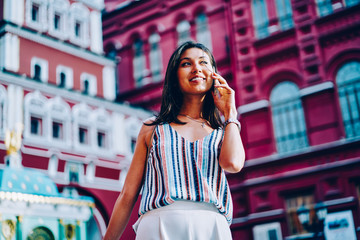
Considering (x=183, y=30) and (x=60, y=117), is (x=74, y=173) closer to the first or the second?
(x=60, y=117)

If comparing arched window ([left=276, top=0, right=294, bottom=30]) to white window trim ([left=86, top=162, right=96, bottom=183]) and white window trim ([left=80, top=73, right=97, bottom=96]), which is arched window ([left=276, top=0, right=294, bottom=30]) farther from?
white window trim ([left=86, top=162, right=96, bottom=183])

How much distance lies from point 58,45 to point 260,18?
4429 millimetres

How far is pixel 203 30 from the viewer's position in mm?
10742

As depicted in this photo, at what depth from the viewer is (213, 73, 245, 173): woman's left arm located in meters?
1.38

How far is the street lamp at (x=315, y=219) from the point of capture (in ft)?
26.7

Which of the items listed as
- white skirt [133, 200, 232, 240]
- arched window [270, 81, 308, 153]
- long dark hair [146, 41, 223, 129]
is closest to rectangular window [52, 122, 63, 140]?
arched window [270, 81, 308, 153]

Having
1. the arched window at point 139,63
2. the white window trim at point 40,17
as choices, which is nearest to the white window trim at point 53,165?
the white window trim at point 40,17

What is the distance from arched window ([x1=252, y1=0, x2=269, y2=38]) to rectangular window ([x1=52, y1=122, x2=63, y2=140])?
475 cm

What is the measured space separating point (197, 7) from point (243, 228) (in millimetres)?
5024

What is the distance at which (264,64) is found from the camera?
9953 mm

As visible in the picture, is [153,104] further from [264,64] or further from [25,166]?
[25,166]

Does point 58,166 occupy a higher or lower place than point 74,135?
lower

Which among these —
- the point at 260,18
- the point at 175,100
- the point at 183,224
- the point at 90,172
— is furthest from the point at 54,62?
the point at 183,224

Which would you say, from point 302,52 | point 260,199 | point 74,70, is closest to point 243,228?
point 260,199
